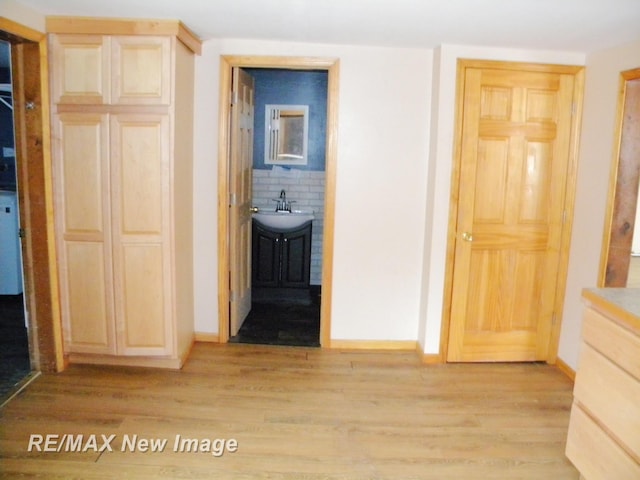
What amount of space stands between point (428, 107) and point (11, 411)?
3.23 meters

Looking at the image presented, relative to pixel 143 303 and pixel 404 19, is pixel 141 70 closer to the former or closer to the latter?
pixel 143 303

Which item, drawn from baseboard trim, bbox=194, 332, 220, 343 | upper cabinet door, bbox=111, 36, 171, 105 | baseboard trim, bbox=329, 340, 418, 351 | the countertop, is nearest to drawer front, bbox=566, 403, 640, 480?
the countertop

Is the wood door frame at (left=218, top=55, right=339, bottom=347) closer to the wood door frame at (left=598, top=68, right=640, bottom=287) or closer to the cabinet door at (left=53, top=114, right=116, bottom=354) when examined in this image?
the cabinet door at (left=53, top=114, right=116, bottom=354)

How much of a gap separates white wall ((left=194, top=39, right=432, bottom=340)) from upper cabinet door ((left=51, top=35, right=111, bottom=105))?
0.69 meters

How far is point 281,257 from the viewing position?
16.2ft

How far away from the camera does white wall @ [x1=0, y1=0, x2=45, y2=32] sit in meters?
2.67

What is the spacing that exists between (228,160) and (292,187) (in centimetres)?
166

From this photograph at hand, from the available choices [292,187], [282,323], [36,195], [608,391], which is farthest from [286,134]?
[608,391]

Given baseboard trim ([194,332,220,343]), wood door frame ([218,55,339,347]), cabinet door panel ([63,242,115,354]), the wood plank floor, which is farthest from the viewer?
baseboard trim ([194,332,220,343])

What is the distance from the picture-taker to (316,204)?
17.5 feet

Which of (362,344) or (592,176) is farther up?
(592,176)

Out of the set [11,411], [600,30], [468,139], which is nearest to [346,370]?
[468,139]

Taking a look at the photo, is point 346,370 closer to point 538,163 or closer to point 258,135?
point 538,163

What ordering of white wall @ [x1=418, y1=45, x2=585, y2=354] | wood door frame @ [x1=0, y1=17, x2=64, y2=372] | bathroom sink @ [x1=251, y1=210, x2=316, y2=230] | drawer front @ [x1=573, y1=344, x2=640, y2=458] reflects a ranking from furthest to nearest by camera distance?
bathroom sink @ [x1=251, y1=210, x2=316, y2=230]
white wall @ [x1=418, y1=45, x2=585, y2=354]
wood door frame @ [x1=0, y1=17, x2=64, y2=372]
drawer front @ [x1=573, y1=344, x2=640, y2=458]
